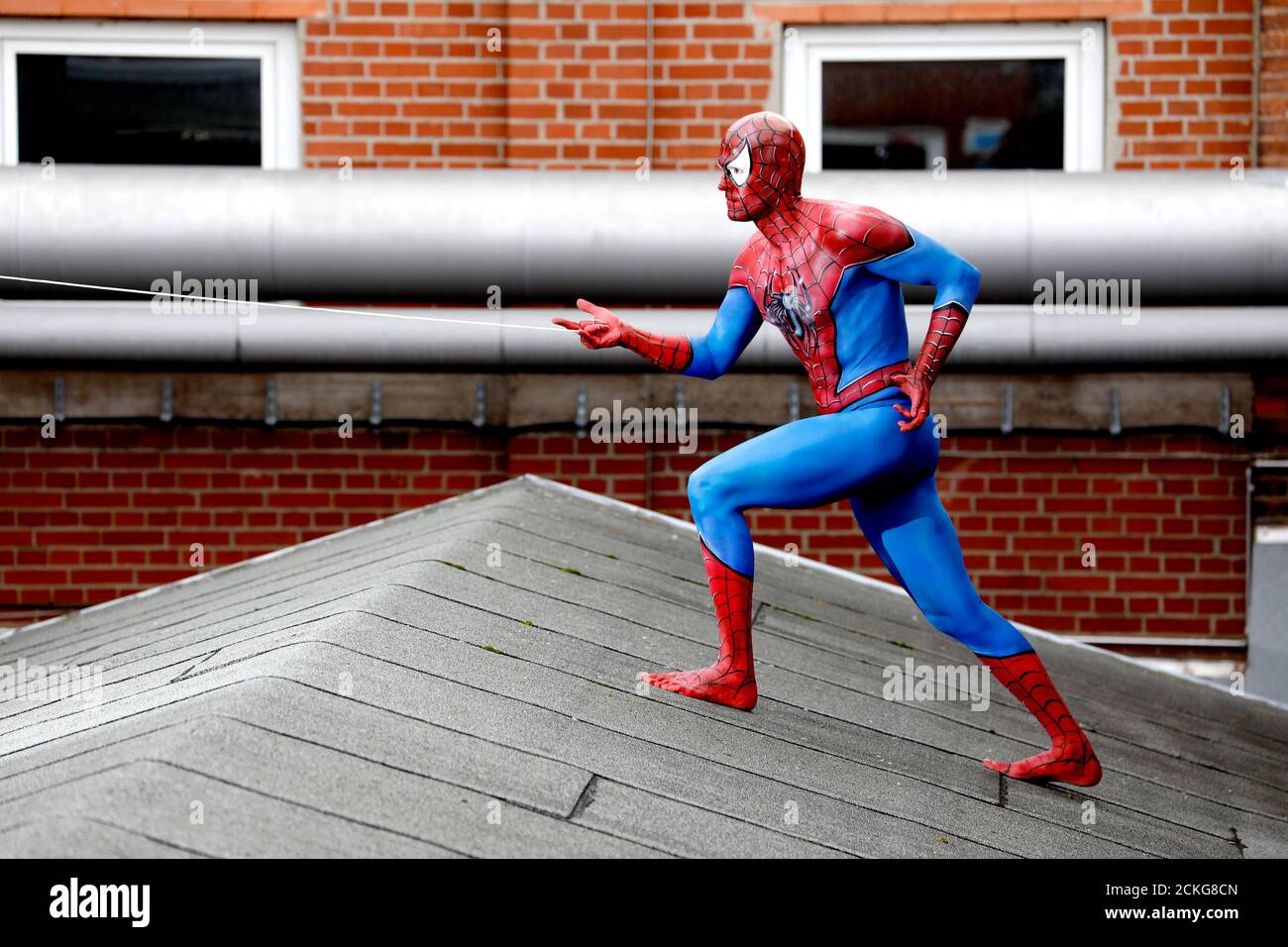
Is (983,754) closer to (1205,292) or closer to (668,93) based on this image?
(1205,292)

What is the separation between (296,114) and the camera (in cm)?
593

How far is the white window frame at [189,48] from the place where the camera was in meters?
5.90

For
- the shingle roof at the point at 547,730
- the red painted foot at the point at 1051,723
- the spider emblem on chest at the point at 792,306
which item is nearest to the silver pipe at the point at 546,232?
the spider emblem on chest at the point at 792,306

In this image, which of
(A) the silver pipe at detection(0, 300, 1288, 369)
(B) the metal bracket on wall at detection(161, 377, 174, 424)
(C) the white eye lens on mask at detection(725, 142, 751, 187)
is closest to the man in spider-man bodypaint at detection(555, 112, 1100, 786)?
(C) the white eye lens on mask at detection(725, 142, 751, 187)

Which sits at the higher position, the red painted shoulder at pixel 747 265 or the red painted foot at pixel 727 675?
the red painted shoulder at pixel 747 265

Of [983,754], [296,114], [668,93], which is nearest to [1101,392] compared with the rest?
[668,93]

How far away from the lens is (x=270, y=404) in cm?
578

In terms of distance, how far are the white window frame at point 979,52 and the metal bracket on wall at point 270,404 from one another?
7.23 feet

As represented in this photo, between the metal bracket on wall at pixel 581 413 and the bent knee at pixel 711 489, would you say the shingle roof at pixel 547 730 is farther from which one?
the metal bracket on wall at pixel 581 413

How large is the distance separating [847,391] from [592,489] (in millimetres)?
2878

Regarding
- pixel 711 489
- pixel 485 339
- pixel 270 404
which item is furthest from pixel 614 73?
pixel 711 489

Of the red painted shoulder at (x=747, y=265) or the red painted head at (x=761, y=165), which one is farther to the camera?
the red painted shoulder at (x=747, y=265)

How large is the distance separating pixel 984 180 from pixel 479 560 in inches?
62.7
